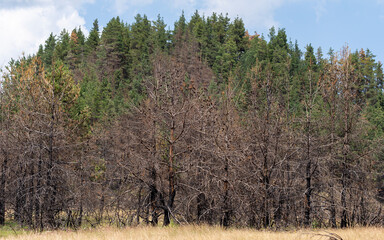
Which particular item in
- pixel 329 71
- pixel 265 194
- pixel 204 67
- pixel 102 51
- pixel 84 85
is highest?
pixel 102 51

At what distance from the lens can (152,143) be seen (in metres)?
15.6

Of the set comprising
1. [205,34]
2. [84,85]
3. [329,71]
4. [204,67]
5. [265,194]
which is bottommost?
[265,194]

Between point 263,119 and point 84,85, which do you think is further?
point 84,85

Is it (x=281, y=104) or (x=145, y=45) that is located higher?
(x=145, y=45)

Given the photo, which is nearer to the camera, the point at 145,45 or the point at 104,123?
the point at 104,123

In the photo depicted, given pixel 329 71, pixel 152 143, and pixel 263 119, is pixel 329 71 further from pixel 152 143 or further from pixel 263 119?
pixel 152 143

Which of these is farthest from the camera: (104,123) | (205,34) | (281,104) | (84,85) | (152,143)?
(205,34)

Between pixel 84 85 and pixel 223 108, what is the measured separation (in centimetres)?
3123

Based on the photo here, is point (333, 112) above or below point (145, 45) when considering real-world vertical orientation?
below

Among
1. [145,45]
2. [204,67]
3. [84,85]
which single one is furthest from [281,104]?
[145,45]

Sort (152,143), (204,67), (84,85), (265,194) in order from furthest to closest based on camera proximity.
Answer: (204,67) < (84,85) < (152,143) < (265,194)

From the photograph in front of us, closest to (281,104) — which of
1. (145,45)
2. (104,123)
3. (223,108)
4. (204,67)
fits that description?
(223,108)

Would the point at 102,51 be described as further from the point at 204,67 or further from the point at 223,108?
the point at 223,108

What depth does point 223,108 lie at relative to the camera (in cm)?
1338
